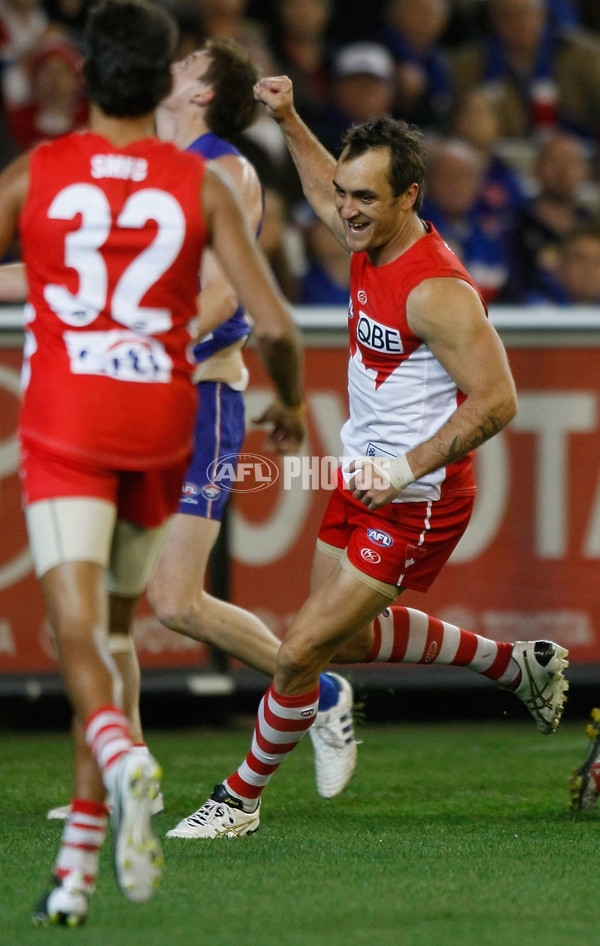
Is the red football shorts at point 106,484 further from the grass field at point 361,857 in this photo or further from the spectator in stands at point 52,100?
the spectator in stands at point 52,100

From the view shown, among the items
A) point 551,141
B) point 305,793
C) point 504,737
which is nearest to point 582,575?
point 504,737

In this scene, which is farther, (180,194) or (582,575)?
(582,575)

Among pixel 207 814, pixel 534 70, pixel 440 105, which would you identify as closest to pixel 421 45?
pixel 440 105

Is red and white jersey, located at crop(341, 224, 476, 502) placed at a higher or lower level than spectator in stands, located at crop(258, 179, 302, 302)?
higher

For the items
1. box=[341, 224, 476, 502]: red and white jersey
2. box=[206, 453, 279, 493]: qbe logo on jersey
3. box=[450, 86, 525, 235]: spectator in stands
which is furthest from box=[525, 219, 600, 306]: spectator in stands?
box=[341, 224, 476, 502]: red and white jersey

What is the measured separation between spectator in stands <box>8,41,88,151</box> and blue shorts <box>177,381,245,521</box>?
4.21 m

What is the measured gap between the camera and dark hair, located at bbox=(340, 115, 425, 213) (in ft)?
16.3

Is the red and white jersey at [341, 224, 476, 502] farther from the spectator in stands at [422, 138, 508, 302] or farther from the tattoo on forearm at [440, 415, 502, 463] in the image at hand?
the spectator in stands at [422, 138, 508, 302]

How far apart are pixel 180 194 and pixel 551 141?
7.29 m

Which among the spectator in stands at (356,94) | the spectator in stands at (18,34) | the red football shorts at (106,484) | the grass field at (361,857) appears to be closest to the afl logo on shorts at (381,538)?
the grass field at (361,857)

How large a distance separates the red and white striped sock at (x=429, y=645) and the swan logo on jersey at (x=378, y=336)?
3.55 ft

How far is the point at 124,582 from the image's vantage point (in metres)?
3.87

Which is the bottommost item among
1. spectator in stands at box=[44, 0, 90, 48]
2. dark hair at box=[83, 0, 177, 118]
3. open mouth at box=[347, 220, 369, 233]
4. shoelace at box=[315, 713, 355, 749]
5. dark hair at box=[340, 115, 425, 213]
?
shoelace at box=[315, 713, 355, 749]

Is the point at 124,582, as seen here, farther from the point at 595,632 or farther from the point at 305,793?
the point at 595,632
